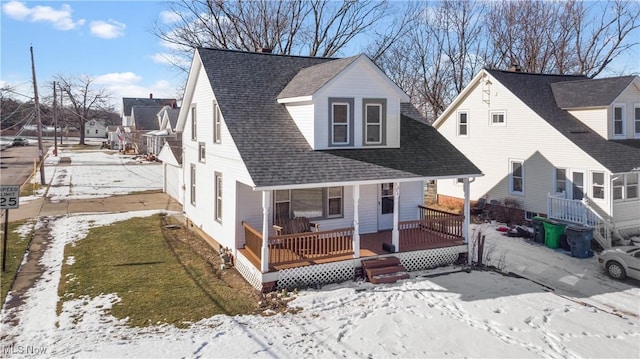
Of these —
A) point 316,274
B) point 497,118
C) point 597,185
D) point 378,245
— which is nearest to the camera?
point 316,274

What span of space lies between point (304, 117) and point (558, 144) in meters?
12.4

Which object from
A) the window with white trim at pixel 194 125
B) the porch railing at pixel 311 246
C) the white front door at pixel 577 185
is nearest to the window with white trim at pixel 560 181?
the white front door at pixel 577 185

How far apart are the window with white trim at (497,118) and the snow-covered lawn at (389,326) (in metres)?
11.0

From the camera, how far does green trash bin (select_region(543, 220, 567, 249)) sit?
16.6m

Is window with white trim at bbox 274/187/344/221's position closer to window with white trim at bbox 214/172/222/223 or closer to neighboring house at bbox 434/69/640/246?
window with white trim at bbox 214/172/222/223

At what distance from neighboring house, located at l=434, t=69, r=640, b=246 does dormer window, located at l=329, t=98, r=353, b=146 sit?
35.6 feet

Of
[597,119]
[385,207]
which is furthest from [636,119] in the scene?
[385,207]

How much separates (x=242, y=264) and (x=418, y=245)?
556cm

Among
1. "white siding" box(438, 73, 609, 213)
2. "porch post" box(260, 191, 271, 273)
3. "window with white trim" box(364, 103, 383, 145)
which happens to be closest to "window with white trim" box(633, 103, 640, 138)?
"white siding" box(438, 73, 609, 213)

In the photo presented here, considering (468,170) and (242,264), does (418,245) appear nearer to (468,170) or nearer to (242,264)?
(468,170)

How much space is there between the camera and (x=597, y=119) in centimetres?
1984

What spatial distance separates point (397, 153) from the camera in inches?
570

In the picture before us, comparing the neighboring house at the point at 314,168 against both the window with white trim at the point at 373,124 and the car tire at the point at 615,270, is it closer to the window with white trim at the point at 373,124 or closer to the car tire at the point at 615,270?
the window with white trim at the point at 373,124

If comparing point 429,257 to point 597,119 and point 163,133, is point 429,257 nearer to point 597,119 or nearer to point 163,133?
point 597,119
